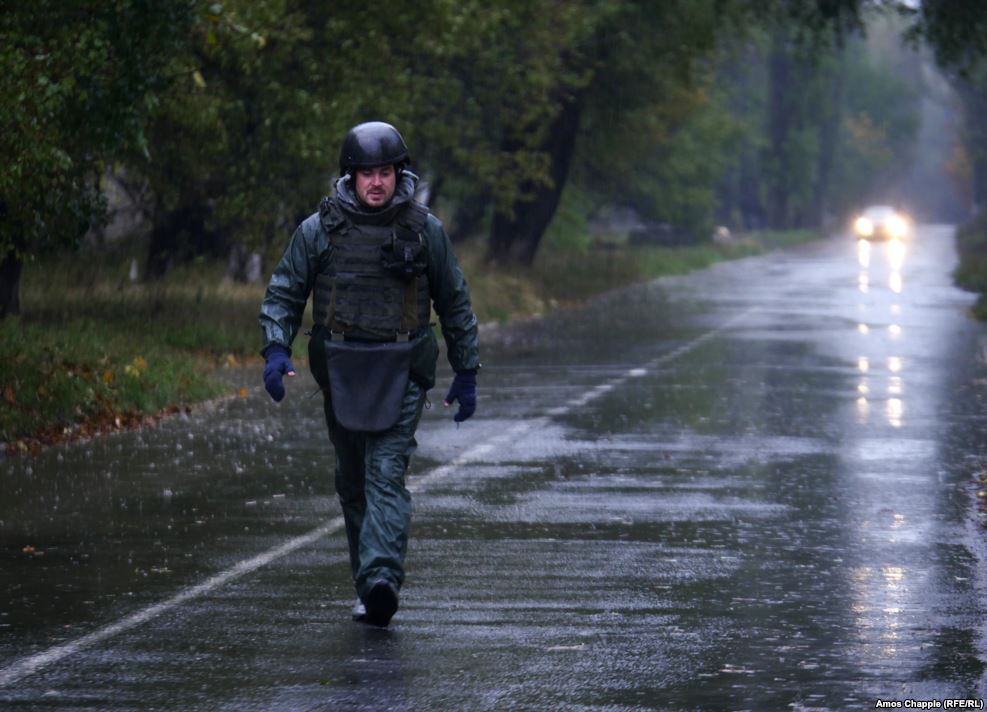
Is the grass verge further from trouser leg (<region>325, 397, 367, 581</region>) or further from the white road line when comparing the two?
trouser leg (<region>325, 397, 367, 581</region>)

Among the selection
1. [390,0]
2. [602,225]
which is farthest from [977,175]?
[390,0]

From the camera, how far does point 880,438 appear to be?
14.5 meters

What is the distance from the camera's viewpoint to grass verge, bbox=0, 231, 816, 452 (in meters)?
14.8

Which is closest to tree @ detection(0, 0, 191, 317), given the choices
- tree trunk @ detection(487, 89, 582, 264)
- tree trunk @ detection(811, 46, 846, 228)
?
tree trunk @ detection(487, 89, 582, 264)

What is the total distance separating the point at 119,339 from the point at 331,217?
11651 millimetres

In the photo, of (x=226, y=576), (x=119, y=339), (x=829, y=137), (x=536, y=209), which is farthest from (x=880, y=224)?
(x=226, y=576)

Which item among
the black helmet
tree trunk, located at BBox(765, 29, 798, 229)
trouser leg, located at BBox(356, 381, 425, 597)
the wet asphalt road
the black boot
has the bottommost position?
the wet asphalt road

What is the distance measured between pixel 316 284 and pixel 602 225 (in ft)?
272

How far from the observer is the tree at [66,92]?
14078 millimetres

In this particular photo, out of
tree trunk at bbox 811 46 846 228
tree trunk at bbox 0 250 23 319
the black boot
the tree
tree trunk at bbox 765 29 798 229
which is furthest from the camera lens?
tree trunk at bbox 811 46 846 228

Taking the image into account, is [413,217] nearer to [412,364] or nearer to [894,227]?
Result: [412,364]

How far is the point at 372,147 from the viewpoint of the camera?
7.70m

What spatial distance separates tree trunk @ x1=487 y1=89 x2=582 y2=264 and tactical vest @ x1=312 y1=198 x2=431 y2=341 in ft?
101

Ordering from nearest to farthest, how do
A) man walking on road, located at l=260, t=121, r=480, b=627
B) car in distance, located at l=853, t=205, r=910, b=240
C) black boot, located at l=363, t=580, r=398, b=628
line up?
black boot, located at l=363, t=580, r=398, b=628 → man walking on road, located at l=260, t=121, r=480, b=627 → car in distance, located at l=853, t=205, r=910, b=240
